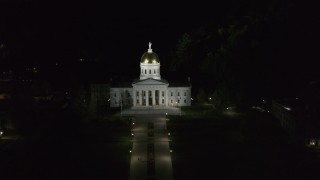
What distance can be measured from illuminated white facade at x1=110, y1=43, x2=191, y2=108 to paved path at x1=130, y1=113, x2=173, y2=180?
36.9 feet

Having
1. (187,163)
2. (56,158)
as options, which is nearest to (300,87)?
(187,163)

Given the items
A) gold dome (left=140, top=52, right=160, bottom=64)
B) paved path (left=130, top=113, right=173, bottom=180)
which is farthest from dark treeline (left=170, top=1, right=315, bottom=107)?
gold dome (left=140, top=52, right=160, bottom=64)

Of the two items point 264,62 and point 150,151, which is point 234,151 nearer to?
point 150,151

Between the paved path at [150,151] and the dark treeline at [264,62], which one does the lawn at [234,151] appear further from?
the dark treeline at [264,62]

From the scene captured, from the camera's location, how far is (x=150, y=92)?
72.8m

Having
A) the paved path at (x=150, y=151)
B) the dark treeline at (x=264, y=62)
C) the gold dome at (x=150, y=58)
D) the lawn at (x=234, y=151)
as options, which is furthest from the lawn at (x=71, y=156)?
the gold dome at (x=150, y=58)

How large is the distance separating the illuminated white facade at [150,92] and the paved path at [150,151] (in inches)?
443

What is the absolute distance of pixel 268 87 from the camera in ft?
195

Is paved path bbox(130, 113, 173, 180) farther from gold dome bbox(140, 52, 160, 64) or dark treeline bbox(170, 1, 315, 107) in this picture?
gold dome bbox(140, 52, 160, 64)

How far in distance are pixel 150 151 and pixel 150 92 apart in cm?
3020

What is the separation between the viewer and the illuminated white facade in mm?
72250

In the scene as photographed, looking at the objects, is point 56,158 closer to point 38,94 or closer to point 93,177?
point 93,177

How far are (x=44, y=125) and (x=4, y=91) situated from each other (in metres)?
32.1

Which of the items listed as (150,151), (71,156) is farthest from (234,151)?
(71,156)
